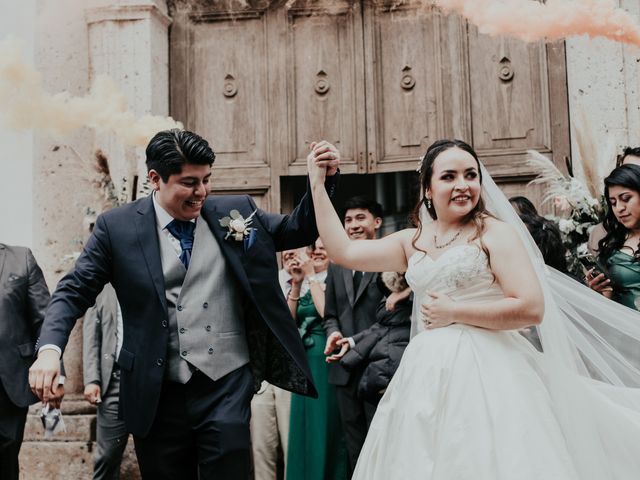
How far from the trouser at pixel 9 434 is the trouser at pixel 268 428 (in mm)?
1774

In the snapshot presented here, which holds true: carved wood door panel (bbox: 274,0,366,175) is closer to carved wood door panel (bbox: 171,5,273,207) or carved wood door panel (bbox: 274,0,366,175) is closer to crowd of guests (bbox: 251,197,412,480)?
carved wood door panel (bbox: 171,5,273,207)

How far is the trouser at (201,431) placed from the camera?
3645 mm

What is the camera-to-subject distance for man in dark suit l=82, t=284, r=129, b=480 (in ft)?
20.2

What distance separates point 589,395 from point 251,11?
5246 mm

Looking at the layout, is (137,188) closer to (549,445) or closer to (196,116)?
(196,116)

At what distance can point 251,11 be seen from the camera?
769 centimetres

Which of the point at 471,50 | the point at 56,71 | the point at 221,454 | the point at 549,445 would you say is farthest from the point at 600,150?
the point at 56,71

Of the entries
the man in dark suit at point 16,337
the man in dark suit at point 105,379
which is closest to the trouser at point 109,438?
the man in dark suit at point 105,379

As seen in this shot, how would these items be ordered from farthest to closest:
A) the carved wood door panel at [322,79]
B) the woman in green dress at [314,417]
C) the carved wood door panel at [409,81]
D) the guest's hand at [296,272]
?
the carved wood door panel at [322,79] < the carved wood door panel at [409,81] < the guest's hand at [296,272] < the woman in green dress at [314,417]

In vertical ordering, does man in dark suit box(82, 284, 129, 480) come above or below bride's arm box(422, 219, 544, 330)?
below

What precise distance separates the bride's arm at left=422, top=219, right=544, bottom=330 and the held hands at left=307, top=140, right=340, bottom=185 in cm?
76

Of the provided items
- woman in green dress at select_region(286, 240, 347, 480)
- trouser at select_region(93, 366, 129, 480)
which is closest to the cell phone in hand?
woman in green dress at select_region(286, 240, 347, 480)

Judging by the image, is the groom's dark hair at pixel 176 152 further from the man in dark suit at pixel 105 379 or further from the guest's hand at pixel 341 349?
the man in dark suit at pixel 105 379

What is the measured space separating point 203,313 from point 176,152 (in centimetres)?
74
